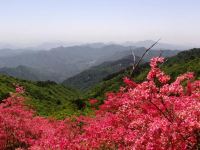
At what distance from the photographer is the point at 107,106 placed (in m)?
33.0

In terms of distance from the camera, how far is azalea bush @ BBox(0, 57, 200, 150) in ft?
38.7

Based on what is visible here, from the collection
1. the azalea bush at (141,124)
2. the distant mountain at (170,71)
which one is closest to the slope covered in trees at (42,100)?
the azalea bush at (141,124)

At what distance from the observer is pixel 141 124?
48.5 feet

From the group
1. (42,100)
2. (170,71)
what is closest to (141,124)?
(170,71)

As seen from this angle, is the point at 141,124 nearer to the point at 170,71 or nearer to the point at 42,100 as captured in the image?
the point at 170,71

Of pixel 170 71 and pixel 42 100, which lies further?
pixel 42 100

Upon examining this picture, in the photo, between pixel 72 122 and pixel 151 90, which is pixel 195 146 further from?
pixel 72 122

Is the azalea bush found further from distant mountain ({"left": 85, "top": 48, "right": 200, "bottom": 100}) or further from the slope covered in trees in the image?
distant mountain ({"left": 85, "top": 48, "right": 200, "bottom": 100})

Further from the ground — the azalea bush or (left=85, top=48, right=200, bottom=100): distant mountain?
the azalea bush

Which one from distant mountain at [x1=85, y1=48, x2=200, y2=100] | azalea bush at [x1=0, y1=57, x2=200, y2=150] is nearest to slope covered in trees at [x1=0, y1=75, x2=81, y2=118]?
azalea bush at [x1=0, y1=57, x2=200, y2=150]

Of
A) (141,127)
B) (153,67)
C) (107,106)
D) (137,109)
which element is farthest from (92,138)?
(107,106)

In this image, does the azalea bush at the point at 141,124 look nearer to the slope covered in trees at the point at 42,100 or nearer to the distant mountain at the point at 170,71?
the slope covered in trees at the point at 42,100

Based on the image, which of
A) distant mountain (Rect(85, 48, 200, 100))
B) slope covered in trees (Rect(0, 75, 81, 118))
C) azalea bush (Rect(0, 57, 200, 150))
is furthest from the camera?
distant mountain (Rect(85, 48, 200, 100))

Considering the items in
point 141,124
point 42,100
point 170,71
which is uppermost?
point 141,124
